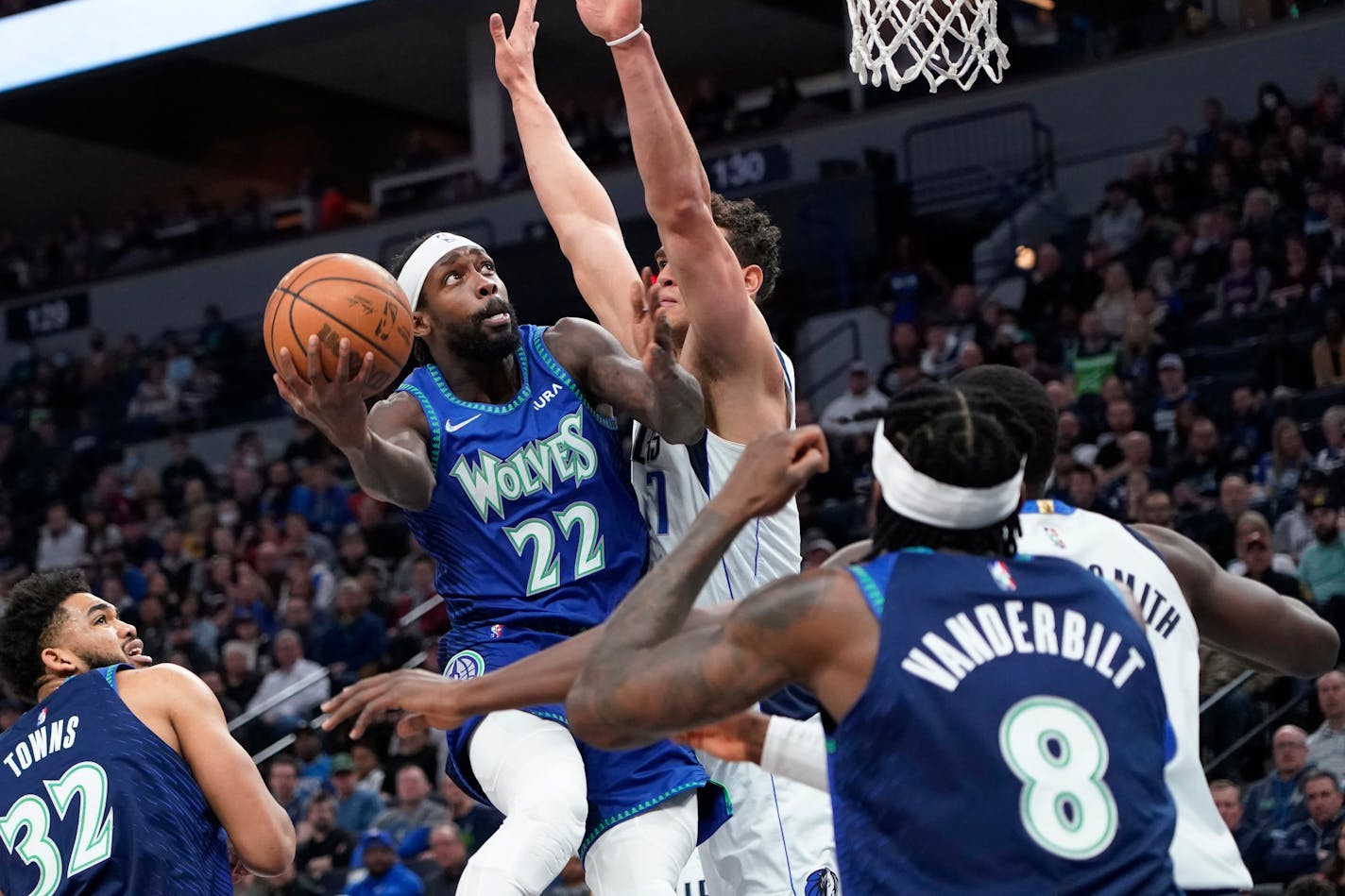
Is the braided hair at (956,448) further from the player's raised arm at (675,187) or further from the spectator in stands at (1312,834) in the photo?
the spectator in stands at (1312,834)

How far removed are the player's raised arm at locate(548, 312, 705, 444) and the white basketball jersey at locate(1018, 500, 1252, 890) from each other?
113 centimetres

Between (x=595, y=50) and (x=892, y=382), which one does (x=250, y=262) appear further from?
(x=892, y=382)

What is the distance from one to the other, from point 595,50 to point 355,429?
60.9ft

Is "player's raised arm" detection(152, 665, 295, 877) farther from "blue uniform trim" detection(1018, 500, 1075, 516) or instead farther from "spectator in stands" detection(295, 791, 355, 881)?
"spectator in stands" detection(295, 791, 355, 881)

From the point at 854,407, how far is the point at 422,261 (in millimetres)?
9989

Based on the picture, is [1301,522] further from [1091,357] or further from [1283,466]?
[1091,357]

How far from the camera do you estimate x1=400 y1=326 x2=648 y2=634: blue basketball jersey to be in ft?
16.2

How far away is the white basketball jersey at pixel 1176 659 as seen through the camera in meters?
3.59

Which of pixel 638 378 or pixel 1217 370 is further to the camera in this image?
pixel 1217 370

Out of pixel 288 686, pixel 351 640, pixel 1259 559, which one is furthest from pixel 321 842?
pixel 1259 559

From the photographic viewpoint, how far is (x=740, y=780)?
5.24m

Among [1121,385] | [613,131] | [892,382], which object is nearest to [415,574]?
[892,382]

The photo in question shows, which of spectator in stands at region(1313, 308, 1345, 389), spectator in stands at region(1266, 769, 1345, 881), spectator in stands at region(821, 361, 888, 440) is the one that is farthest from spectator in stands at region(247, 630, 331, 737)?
spectator in stands at region(1313, 308, 1345, 389)

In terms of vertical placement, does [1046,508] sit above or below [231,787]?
above
